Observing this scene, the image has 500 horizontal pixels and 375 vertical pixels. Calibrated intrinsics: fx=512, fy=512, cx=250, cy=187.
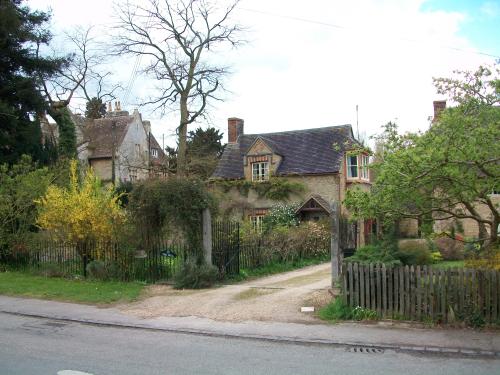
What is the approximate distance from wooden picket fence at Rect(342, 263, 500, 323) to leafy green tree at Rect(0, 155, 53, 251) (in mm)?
13103

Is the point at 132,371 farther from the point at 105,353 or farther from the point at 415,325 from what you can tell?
the point at 415,325

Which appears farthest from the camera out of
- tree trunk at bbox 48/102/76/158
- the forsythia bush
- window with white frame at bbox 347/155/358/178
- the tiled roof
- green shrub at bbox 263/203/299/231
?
the tiled roof

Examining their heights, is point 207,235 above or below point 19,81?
below

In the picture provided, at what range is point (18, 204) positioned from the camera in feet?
63.3

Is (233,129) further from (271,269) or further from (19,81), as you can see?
(271,269)

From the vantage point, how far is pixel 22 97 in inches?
1083

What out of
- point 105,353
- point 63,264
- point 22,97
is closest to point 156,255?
point 63,264

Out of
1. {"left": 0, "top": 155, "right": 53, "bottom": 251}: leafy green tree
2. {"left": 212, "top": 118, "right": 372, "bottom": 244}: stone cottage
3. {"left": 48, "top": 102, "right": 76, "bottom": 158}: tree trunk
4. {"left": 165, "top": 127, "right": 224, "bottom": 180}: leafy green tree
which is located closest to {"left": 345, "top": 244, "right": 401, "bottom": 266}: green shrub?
{"left": 0, "top": 155, "right": 53, "bottom": 251}: leafy green tree

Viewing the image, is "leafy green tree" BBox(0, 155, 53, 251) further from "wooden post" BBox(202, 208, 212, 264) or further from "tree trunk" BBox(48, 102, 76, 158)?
"tree trunk" BBox(48, 102, 76, 158)

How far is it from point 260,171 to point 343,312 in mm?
23867

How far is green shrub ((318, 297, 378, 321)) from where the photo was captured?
1065cm

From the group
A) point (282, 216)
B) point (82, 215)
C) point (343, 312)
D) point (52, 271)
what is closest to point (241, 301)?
point (343, 312)

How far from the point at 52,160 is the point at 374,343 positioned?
2767cm

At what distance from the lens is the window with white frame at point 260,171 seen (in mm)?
34188
